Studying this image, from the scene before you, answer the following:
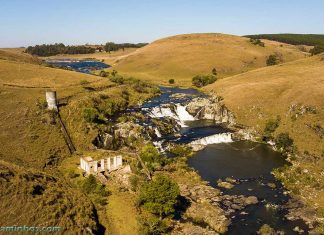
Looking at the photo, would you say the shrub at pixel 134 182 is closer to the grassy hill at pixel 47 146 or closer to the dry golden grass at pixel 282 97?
the grassy hill at pixel 47 146

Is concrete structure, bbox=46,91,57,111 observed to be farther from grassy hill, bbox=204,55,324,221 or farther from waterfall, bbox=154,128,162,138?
grassy hill, bbox=204,55,324,221

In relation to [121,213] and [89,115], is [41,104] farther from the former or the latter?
[121,213]

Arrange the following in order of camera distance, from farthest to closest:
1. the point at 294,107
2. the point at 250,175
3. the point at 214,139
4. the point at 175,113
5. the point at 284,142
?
1. the point at 175,113
2. the point at 294,107
3. the point at 214,139
4. the point at 284,142
5. the point at 250,175

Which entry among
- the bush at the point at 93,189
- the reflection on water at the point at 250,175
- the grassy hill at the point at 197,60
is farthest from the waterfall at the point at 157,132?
the grassy hill at the point at 197,60

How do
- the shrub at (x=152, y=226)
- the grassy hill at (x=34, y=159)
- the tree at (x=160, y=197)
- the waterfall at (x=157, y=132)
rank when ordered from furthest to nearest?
the waterfall at (x=157, y=132)
the tree at (x=160, y=197)
the shrub at (x=152, y=226)
the grassy hill at (x=34, y=159)

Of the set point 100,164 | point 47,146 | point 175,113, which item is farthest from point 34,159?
point 175,113
